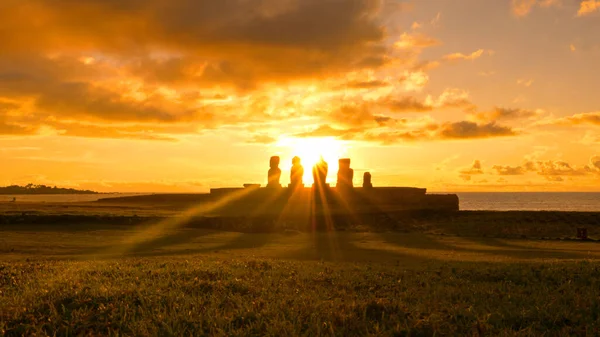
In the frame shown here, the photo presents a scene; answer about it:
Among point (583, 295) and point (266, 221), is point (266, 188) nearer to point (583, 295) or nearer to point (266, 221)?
point (266, 221)

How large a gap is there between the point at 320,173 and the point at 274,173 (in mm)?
10649

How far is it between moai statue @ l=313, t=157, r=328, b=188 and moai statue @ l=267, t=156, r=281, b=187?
344 inches

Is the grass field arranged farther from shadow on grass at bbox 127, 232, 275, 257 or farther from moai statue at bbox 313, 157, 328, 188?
moai statue at bbox 313, 157, 328, 188

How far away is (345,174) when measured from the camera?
4072 inches

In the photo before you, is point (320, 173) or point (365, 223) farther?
point (320, 173)

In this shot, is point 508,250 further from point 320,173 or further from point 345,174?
point 345,174

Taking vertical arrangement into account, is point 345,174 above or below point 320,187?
above

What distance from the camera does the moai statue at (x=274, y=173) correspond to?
348 ft

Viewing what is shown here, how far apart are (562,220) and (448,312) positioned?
64198 mm

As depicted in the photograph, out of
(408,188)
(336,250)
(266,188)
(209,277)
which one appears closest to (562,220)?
(408,188)

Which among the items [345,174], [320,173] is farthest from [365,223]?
[345,174]

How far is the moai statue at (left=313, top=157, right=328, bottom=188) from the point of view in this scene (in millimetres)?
99312

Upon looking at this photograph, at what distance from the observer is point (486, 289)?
1204cm

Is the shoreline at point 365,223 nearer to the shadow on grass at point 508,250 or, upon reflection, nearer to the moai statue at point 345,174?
the shadow on grass at point 508,250
